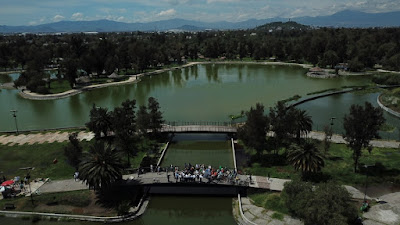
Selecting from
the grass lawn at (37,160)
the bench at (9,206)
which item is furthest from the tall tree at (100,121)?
the bench at (9,206)

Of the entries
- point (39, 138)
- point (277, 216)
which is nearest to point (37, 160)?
point (39, 138)

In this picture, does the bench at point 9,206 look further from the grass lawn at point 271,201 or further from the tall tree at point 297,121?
the tall tree at point 297,121

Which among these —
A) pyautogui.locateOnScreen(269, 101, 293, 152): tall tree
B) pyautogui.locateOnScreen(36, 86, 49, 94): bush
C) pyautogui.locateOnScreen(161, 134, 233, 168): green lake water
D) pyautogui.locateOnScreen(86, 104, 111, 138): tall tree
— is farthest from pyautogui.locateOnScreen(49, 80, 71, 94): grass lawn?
pyautogui.locateOnScreen(269, 101, 293, 152): tall tree

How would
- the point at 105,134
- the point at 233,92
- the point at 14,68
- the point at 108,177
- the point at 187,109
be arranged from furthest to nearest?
1. the point at 14,68
2. the point at 233,92
3. the point at 187,109
4. the point at 105,134
5. the point at 108,177

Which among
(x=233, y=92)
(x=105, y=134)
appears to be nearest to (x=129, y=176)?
(x=105, y=134)

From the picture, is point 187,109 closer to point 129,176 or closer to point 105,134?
point 105,134

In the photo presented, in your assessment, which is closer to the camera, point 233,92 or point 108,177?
point 108,177

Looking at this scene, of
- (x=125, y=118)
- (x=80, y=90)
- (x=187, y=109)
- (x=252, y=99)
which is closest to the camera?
(x=125, y=118)
